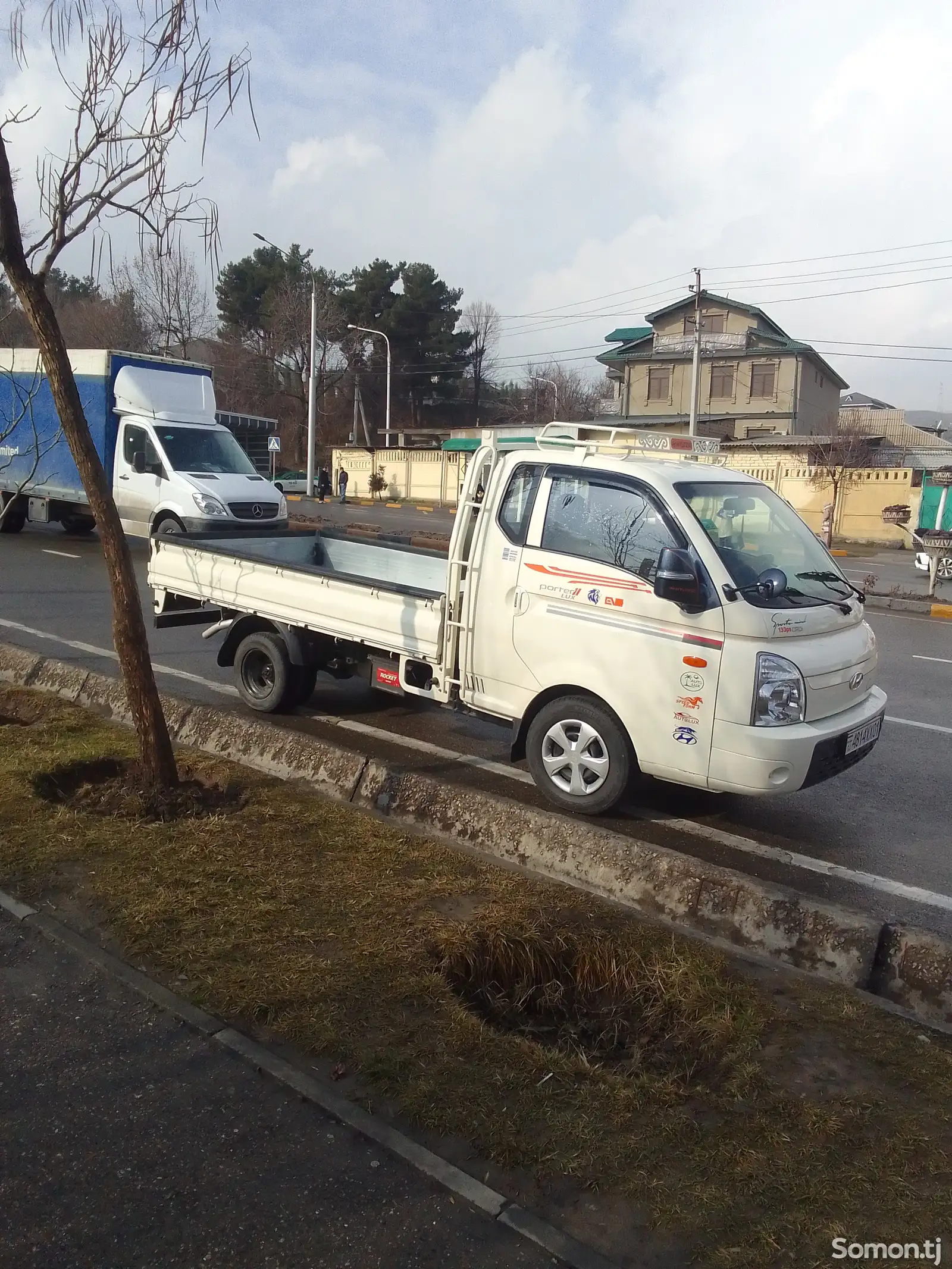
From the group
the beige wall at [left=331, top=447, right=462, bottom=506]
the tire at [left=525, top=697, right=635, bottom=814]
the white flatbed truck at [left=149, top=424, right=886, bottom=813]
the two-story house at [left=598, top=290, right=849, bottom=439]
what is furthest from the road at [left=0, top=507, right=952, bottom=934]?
the two-story house at [left=598, top=290, right=849, bottom=439]

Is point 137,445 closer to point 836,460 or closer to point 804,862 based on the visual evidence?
point 804,862

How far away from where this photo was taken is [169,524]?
16.4m

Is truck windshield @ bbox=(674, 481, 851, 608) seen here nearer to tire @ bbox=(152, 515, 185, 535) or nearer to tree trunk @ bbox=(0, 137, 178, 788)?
tree trunk @ bbox=(0, 137, 178, 788)

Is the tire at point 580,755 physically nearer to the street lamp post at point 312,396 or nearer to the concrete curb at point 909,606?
the concrete curb at point 909,606

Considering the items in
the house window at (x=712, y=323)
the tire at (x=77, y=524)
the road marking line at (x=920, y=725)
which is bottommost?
the road marking line at (x=920, y=725)

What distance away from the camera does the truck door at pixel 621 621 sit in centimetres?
522

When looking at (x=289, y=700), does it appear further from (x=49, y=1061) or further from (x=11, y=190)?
(x=49, y=1061)

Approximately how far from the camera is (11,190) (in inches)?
206

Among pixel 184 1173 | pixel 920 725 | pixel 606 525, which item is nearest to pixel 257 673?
pixel 606 525

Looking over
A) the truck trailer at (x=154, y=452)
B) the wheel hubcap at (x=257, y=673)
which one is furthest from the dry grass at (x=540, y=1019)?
the truck trailer at (x=154, y=452)

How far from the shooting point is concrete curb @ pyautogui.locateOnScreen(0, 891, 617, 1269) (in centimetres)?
265

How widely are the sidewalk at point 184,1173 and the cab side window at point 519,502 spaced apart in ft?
11.2

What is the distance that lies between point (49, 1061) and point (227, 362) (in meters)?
63.8

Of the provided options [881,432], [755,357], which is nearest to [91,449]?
[755,357]
